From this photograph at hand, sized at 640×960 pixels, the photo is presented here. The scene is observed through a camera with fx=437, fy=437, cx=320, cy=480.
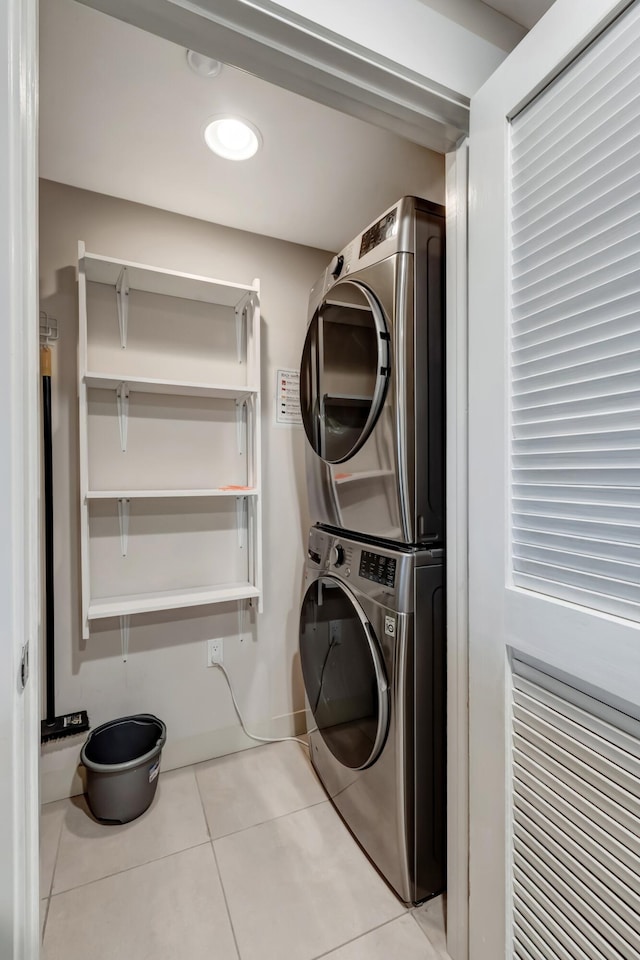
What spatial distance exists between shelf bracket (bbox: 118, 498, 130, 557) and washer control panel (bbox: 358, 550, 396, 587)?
3.32 ft

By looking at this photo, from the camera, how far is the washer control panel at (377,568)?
4.06 ft

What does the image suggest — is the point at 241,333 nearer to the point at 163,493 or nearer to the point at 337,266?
the point at 337,266

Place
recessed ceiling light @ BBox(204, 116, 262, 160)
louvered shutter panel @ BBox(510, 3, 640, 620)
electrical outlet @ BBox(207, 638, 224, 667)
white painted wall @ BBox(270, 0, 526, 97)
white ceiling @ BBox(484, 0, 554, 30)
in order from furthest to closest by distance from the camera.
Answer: electrical outlet @ BBox(207, 638, 224, 667)
recessed ceiling light @ BBox(204, 116, 262, 160)
white ceiling @ BBox(484, 0, 554, 30)
white painted wall @ BBox(270, 0, 526, 97)
louvered shutter panel @ BBox(510, 3, 640, 620)

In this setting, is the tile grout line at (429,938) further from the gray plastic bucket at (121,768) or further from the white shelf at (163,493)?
the white shelf at (163,493)

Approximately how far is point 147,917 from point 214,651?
858mm

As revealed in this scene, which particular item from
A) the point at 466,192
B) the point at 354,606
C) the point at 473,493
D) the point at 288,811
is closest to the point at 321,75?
the point at 466,192

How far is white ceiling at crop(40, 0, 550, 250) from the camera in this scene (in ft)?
3.73

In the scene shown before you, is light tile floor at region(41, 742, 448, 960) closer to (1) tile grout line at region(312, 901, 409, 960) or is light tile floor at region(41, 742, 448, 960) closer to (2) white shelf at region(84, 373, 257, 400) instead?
(1) tile grout line at region(312, 901, 409, 960)

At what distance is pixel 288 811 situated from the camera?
1.63 m

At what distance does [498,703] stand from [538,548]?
0.36m

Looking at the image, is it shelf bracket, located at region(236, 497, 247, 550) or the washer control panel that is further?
shelf bracket, located at region(236, 497, 247, 550)

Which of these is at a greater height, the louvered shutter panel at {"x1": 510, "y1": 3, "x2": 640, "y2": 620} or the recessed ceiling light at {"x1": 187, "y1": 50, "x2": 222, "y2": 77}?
the recessed ceiling light at {"x1": 187, "y1": 50, "x2": 222, "y2": 77}

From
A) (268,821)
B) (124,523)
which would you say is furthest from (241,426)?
(268,821)

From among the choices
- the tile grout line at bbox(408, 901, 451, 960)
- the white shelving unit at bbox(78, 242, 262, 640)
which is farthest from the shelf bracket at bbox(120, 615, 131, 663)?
the tile grout line at bbox(408, 901, 451, 960)
